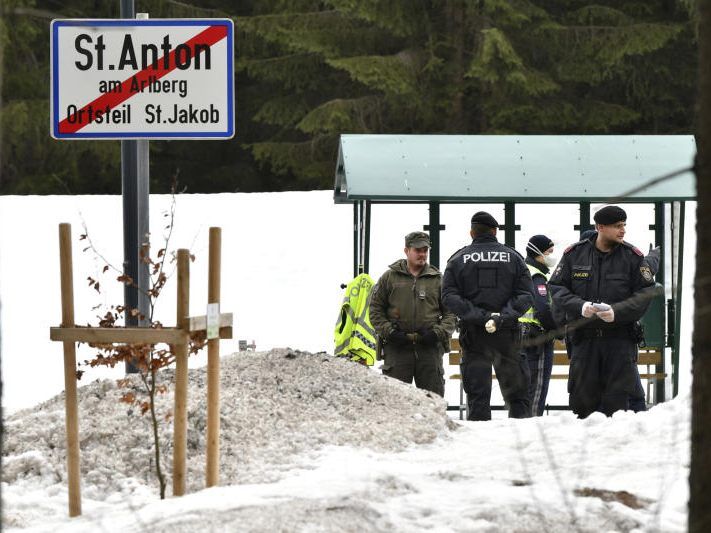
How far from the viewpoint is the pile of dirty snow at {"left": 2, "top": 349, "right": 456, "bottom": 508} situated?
6484mm

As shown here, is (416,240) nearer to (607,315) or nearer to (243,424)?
(607,315)

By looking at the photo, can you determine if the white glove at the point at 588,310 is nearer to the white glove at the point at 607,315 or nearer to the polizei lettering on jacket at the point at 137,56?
the white glove at the point at 607,315

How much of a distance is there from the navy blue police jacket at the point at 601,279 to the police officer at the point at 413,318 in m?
1.10

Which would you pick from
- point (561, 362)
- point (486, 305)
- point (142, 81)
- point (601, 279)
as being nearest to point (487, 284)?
point (486, 305)

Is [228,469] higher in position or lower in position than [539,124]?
lower

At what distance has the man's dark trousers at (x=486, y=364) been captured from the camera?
8.97 meters

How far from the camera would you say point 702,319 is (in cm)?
370

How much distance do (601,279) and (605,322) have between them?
0.27 m

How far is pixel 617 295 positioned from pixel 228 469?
283 cm

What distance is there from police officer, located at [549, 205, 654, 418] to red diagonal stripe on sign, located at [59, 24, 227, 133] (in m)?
2.56

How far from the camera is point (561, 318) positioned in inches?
326

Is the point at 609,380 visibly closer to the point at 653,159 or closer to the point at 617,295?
the point at 617,295

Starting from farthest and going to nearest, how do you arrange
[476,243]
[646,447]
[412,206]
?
[412,206] → [476,243] → [646,447]

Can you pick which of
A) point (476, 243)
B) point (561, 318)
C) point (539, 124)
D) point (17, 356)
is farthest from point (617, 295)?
point (539, 124)
